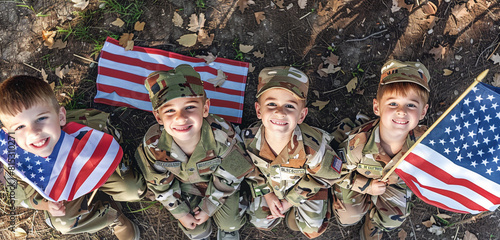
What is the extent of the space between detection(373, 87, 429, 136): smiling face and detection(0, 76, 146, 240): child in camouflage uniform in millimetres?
3529

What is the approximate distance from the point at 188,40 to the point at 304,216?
10.7 feet

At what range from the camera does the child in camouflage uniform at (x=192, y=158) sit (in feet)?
12.8

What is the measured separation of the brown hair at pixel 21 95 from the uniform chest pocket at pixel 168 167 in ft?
4.53

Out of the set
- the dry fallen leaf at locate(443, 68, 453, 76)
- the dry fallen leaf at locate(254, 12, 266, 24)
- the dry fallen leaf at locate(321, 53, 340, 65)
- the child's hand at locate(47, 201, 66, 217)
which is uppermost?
the dry fallen leaf at locate(254, 12, 266, 24)

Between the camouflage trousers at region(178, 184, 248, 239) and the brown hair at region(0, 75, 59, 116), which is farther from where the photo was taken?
the camouflage trousers at region(178, 184, 248, 239)

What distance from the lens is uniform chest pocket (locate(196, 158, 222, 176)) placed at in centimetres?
435

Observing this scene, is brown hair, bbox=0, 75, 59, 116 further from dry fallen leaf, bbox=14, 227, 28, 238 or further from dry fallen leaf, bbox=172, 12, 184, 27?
dry fallen leaf, bbox=14, 227, 28, 238

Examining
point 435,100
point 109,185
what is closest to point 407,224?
point 435,100

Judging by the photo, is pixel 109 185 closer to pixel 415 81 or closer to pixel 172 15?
pixel 172 15

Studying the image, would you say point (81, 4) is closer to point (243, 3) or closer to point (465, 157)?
point (243, 3)

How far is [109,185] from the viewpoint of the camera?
480cm

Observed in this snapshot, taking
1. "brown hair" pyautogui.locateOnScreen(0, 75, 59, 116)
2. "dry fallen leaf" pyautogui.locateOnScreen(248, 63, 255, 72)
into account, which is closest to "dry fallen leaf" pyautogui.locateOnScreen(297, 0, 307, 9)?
"dry fallen leaf" pyautogui.locateOnScreen(248, 63, 255, 72)

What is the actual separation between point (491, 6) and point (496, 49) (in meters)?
0.70

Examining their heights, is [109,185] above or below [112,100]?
below
